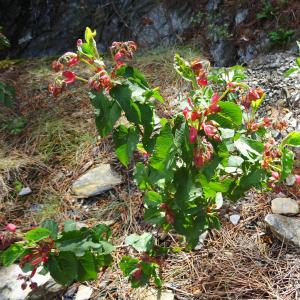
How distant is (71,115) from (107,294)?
1407 millimetres

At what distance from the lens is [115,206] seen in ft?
6.73

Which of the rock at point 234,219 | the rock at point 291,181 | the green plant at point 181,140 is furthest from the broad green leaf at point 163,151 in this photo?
the rock at point 291,181

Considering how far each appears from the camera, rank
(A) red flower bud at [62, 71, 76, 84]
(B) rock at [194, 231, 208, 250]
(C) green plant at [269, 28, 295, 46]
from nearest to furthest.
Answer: (A) red flower bud at [62, 71, 76, 84]
(B) rock at [194, 231, 208, 250]
(C) green plant at [269, 28, 295, 46]

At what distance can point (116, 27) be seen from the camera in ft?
13.2

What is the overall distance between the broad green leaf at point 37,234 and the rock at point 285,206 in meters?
1.07

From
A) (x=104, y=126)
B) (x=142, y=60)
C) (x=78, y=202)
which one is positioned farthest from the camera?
(x=142, y=60)

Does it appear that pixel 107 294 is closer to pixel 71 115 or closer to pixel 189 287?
pixel 189 287

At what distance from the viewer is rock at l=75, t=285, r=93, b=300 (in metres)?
1.69

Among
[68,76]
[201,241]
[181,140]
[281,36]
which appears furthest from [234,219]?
[281,36]

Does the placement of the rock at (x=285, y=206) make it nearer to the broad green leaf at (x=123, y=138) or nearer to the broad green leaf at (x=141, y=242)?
the broad green leaf at (x=141, y=242)

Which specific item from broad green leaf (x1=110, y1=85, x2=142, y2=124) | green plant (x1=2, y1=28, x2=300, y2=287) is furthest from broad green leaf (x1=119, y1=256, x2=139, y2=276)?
broad green leaf (x1=110, y1=85, x2=142, y2=124)

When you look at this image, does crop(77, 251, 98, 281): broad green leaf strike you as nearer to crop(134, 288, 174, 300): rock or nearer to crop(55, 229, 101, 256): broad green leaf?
crop(55, 229, 101, 256): broad green leaf

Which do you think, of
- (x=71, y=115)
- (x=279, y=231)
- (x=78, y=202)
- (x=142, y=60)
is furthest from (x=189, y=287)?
(x=142, y=60)

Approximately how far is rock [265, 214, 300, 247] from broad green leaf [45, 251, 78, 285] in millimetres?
897
